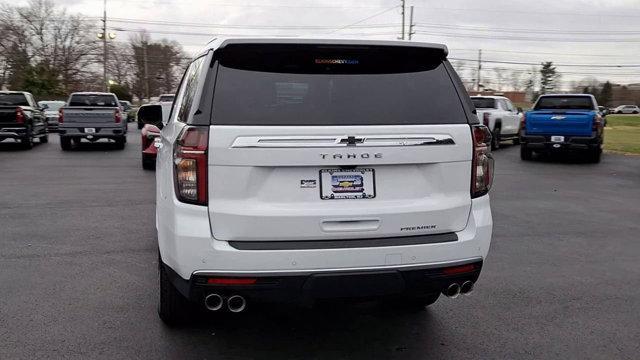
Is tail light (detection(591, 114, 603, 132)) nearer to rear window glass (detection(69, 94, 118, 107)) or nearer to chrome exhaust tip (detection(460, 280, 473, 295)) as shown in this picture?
chrome exhaust tip (detection(460, 280, 473, 295))

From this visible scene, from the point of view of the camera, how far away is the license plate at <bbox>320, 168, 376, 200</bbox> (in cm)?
328

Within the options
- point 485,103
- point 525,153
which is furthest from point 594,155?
point 485,103

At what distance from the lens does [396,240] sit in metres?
3.36

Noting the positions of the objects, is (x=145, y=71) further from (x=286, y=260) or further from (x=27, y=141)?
(x=286, y=260)

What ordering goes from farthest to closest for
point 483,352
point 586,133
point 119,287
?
point 586,133 < point 119,287 < point 483,352

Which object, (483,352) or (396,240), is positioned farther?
(483,352)

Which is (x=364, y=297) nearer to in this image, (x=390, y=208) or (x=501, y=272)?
(x=390, y=208)

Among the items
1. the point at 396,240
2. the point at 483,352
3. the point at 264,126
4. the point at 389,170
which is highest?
the point at 264,126

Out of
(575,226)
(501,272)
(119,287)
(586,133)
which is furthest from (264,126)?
(586,133)

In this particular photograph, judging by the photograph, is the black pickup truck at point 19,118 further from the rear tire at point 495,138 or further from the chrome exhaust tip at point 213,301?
the chrome exhaust tip at point 213,301

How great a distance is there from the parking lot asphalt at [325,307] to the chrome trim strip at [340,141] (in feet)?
4.64

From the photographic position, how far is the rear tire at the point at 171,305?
13.0 feet

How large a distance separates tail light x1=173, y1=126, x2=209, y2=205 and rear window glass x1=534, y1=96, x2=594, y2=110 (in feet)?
52.2

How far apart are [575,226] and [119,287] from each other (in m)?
5.98
